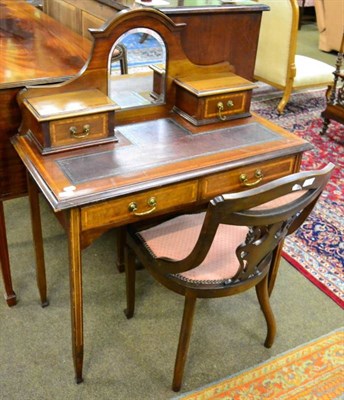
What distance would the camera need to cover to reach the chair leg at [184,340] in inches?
60.9

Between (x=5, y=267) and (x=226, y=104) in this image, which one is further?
(x=5, y=267)

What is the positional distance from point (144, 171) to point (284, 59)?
284 cm

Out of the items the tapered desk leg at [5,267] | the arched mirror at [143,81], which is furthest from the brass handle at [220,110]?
the tapered desk leg at [5,267]

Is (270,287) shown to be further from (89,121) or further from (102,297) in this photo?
(89,121)

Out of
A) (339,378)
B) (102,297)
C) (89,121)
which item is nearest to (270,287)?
(339,378)

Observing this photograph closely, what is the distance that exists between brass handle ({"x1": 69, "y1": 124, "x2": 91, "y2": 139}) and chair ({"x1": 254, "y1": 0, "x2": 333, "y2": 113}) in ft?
8.82

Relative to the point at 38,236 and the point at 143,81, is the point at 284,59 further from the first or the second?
the point at 38,236

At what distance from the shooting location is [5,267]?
6.25ft

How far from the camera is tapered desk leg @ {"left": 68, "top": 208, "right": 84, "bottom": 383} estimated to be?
134 centimetres

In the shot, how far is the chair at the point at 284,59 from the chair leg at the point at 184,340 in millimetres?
2795

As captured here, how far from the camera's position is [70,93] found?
1.55 m

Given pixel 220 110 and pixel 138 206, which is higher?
pixel 220 110

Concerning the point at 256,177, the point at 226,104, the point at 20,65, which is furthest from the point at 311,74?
the point at 20,65

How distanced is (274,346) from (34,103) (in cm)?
125
